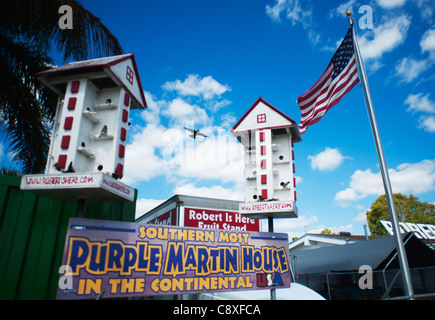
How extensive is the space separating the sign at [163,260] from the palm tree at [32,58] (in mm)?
6216

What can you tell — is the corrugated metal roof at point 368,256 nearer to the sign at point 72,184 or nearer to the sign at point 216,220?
the sign at point 216,220

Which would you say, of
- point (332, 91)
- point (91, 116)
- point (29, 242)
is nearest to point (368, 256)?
point (332, 91)

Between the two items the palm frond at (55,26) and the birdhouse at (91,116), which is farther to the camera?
the palm frond at (55,26)

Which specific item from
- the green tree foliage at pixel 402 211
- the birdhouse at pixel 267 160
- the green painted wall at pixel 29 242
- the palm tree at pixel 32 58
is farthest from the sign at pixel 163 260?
the green tree foliage at pixel 402 211

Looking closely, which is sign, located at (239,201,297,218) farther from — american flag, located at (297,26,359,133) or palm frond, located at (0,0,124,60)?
palm frond, located at (0,0,124,60)

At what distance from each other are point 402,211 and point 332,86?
162 ft

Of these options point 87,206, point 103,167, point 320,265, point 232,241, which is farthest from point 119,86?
point 320,265

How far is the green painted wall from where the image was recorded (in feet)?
17.4

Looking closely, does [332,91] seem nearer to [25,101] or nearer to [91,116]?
[91,116]

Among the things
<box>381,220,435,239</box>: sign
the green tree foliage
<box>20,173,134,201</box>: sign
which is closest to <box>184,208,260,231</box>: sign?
<box>20,173,134,201</box>: sign

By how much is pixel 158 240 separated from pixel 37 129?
23.3 ft

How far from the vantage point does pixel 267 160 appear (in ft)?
22.9

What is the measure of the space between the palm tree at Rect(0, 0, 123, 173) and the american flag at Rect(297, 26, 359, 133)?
6.00 meters

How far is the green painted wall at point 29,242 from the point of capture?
5.30m
